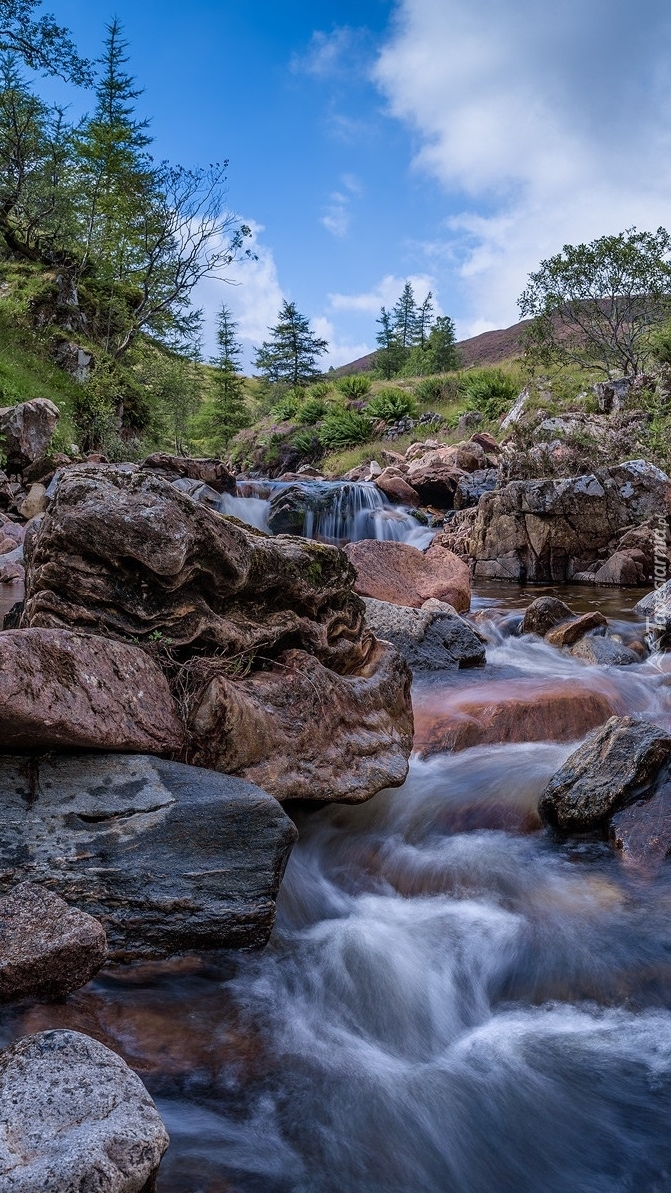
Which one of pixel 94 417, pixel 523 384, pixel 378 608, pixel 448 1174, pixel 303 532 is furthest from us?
pixel 523 384

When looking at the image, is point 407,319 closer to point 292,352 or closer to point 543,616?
point 292,352

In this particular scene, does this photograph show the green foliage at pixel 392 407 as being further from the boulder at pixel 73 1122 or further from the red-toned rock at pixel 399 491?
the boulder at pixel 73 1122

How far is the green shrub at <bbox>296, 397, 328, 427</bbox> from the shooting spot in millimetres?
36094

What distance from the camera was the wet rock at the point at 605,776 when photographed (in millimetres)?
4105

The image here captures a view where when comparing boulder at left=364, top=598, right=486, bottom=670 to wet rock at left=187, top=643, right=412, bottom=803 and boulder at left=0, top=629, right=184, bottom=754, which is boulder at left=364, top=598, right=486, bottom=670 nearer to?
wet rock at left=187, top=643, right=412, bottom=803

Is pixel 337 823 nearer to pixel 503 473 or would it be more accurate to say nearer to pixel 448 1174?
pixel 448 1174

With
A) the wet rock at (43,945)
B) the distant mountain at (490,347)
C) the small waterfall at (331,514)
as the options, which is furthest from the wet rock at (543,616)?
the distant mountain at (490,347)

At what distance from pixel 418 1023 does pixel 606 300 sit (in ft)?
89.5

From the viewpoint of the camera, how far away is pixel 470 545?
15164 millimetres

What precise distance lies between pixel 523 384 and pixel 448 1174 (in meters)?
30.3

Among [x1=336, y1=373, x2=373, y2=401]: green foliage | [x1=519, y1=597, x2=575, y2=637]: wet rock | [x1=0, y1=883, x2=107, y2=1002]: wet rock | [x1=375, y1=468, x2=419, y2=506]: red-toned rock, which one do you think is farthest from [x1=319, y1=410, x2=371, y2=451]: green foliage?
[x1=0, y1=883, x2=107, y2=1002]: wet rock

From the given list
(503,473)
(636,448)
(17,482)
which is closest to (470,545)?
(503,473)

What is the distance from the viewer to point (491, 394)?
29750mm

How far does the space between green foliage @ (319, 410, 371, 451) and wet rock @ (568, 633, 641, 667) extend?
82.7 feet
